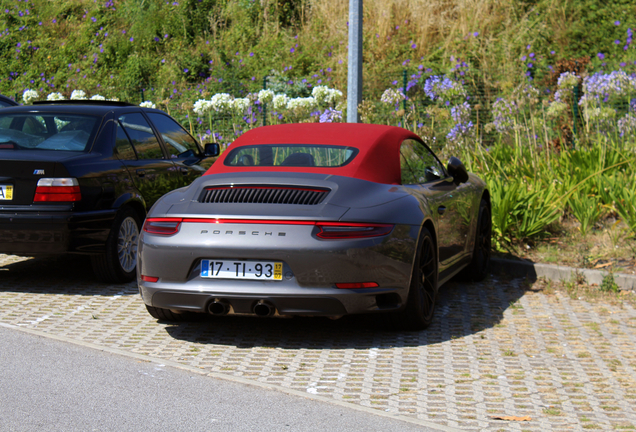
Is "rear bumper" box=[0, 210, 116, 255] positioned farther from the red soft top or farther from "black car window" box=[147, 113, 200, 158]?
"black car window" box=[147, 113, 200, 158]

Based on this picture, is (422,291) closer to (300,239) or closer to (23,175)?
(300,239)

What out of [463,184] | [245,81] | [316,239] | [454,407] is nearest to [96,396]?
[316,239]

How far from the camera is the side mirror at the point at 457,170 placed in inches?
262

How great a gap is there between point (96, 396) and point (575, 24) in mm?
15535

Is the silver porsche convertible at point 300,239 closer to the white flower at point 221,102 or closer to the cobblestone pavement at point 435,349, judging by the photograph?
the cobblestone pavement at point 435,349

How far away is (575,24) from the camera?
1728 cm

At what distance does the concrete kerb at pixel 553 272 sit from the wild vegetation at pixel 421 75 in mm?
438

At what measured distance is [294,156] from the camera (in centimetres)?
583

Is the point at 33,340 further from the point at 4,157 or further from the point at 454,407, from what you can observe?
the point at 454,407

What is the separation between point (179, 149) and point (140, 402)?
15.9 feet

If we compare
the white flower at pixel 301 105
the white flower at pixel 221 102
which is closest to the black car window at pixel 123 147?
the white flower at pixel 301 105

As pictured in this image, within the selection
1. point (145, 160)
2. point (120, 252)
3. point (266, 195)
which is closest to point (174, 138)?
point (145, 160)

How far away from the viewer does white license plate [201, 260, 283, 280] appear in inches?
199

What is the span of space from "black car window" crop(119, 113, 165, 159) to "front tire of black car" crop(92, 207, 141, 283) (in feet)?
2.36
